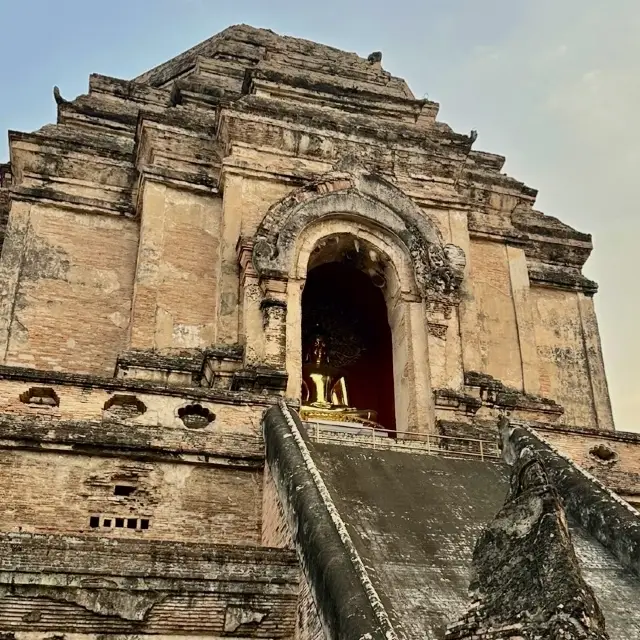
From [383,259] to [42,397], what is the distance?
6430 millimetres

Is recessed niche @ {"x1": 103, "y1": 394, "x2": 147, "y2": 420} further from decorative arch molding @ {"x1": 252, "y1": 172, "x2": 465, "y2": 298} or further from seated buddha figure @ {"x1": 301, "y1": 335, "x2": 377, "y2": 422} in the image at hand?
seated buddha figure @ {"x1": 301, "y1": 335, "x2": 377, "y2": 422}

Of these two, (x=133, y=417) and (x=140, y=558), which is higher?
(x=133, y=417)

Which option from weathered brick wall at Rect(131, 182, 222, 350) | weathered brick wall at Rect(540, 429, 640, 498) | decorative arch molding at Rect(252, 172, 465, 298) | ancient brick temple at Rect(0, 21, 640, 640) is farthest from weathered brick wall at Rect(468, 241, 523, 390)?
weathered brick wall at Rect(131, 182, 222, 350)

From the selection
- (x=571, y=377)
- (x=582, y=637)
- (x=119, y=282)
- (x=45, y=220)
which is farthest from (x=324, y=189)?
(x=582, y=637)

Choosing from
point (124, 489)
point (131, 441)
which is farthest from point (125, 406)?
point (124, 489)

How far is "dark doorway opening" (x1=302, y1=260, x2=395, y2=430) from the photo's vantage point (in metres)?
17.3

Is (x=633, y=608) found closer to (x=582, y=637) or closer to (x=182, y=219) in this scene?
(x=582, y=637)

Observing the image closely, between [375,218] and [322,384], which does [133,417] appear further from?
[322,384]

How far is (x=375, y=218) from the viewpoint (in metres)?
14.0

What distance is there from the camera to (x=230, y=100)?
15.3m

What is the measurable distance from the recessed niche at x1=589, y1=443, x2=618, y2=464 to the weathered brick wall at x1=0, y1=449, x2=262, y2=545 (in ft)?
17.3

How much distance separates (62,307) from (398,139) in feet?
23.2

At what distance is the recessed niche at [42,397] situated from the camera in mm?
9969

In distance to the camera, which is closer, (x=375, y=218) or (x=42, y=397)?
(x=42, y=397)
